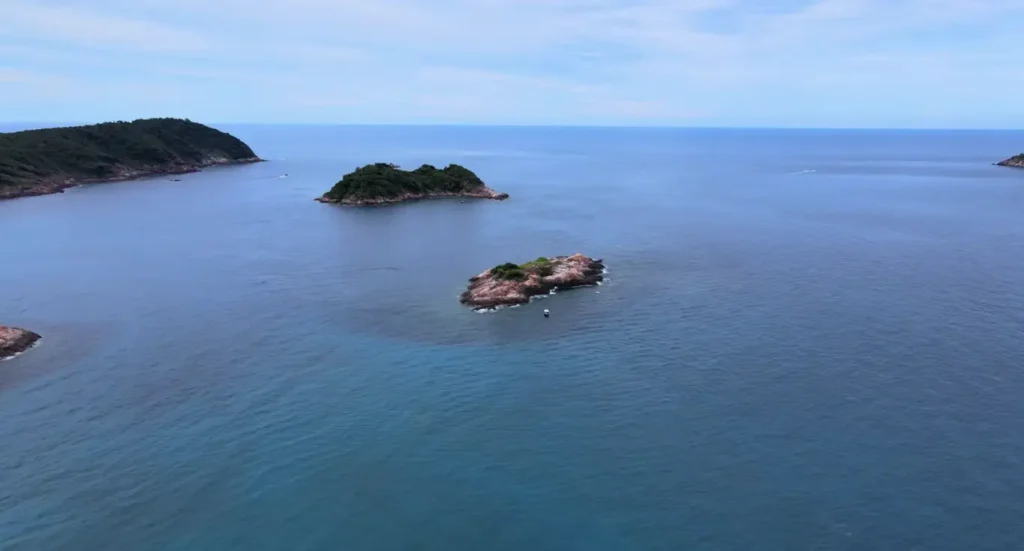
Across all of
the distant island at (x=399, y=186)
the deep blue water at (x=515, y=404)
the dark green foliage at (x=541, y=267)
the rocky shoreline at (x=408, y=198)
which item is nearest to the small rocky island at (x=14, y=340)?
the deep blue water at (x=515, y=404)

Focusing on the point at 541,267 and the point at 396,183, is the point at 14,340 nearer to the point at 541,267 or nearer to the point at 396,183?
the point at 541,267

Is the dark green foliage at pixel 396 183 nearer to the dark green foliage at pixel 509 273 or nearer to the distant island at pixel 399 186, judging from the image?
the distant island at pixel 399 186

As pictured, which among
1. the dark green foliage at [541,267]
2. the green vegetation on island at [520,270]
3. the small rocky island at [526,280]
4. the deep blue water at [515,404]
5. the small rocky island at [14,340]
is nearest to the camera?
the deep blue water at [515,404]

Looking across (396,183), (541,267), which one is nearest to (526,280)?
(541,267)

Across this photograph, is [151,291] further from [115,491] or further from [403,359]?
[115,491]

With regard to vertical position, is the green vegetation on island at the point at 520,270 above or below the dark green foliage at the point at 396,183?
below

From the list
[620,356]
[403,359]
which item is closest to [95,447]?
[403,359]
